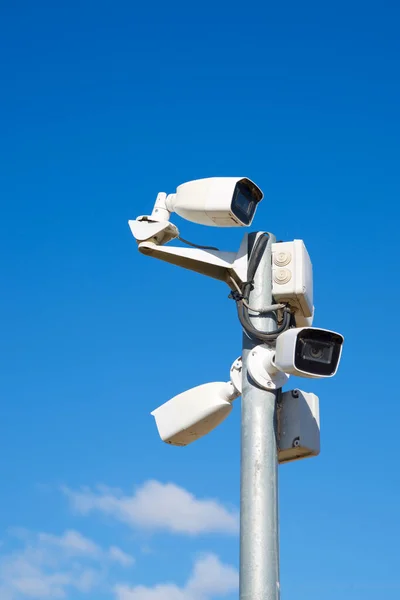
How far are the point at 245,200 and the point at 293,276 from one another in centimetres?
60

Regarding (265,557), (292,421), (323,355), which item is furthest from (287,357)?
(265,557)

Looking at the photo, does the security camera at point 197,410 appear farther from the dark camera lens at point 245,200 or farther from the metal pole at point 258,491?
the dark camera lens at point 245,200

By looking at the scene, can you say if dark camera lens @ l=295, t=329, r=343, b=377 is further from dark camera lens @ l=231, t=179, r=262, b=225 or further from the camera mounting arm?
dark camera lens @ l=231, t=179, r=262, b=225

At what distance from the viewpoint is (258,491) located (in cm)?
537

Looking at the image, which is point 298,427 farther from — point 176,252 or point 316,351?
point 176,252

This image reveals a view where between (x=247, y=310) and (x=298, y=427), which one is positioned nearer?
Answer: (x=298, y=427)

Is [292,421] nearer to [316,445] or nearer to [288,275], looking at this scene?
[316,445]

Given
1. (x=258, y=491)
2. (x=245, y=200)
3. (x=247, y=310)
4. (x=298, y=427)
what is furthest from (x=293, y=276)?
(x=258, y=491)

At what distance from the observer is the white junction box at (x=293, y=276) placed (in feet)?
19.5

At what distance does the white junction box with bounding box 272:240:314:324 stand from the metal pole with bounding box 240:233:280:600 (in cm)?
16

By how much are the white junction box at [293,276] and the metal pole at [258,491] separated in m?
0.16

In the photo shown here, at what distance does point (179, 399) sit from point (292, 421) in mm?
793

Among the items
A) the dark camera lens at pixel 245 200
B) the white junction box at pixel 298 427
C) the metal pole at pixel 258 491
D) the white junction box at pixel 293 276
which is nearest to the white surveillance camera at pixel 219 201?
the dark camera lens at pixel 245 200

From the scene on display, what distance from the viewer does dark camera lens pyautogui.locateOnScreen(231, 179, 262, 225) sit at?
5957mm
